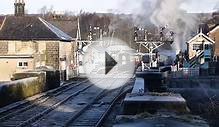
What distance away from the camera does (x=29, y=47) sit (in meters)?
52.6

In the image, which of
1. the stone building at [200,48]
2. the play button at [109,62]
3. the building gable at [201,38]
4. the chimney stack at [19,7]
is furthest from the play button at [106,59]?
the chimney stack at [19,7]

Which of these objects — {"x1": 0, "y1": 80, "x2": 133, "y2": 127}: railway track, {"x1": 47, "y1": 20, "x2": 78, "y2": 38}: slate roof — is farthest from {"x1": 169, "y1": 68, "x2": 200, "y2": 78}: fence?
{"x1": 47, "y1": 20, "x2": 78, "y2": 38}: slate roof

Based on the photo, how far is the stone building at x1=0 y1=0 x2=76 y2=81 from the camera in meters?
51.1

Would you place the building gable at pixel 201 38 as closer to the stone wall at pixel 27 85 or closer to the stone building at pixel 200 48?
the stone building at pixel 200 48

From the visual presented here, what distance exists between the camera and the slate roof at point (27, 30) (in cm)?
5269

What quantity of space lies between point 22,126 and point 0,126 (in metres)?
0.95

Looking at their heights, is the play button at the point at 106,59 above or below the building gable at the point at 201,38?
below

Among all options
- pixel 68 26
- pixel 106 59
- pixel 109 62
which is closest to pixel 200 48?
pixel 109 62

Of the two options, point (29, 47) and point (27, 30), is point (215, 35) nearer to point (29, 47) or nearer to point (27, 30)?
point (27, 30)

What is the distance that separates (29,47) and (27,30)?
8.23ft

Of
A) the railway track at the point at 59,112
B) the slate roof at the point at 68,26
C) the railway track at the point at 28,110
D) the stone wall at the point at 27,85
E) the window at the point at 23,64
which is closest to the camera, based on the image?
the railway track at the point at 59,112

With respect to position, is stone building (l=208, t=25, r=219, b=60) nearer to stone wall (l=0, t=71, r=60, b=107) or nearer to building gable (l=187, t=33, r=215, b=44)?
building gable (l=187, t=33, r=215, b=44)

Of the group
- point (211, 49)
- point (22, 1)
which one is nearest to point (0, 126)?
point (22, 1)

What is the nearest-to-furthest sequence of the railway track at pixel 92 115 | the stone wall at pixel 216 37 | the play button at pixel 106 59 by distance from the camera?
the railway track at pixel 92 115, the play button at pixel 106 59, the stone wall at pixel 216 37
